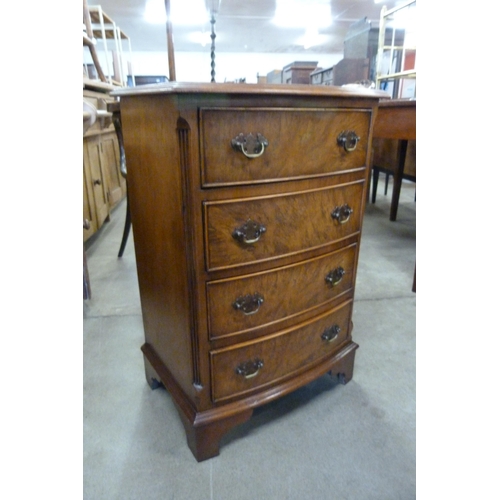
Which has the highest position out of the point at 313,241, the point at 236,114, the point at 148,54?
the point at 148,54

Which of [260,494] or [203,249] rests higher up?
[203,249]

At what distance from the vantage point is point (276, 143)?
29.9 inches

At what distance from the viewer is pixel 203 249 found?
2.47 feet

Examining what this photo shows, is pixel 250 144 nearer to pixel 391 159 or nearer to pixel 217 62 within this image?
pixel 391 159

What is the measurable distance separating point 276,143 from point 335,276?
43cm

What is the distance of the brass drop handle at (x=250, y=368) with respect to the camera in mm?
901

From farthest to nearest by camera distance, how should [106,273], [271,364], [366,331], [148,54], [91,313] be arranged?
[148,54]
[106,273]
[91,313]
[366,331]
[271,364]

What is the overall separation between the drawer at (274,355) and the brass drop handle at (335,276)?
0.32 ft

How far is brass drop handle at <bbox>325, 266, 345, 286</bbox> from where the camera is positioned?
997 mm

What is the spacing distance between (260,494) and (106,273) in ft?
4.93

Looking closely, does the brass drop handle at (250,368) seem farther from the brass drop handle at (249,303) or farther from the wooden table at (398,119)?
the wooden table at (398,119)

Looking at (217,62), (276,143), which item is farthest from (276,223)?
(217,62)
